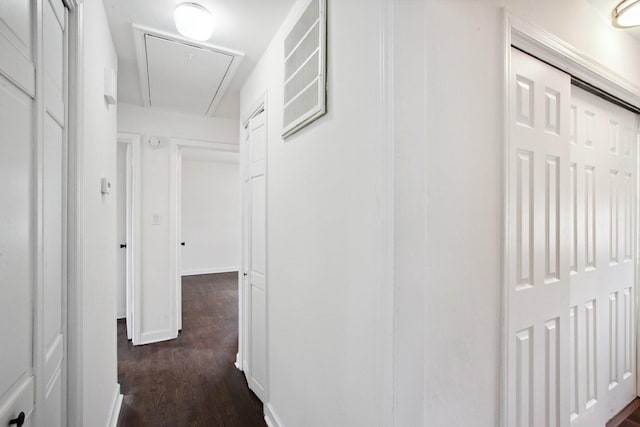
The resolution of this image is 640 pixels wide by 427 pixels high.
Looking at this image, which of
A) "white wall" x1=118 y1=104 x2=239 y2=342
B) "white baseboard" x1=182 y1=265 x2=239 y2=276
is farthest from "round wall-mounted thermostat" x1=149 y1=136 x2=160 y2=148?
"white baseboard" x1=182 y1=265 x2=239 y2=276

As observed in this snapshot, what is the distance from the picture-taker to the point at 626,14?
4.47 ft

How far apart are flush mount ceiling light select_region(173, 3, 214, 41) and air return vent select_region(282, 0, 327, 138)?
450mm

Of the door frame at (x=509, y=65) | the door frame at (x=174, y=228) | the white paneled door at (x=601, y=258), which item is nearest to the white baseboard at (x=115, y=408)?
the door frame at (x=174, y=228)

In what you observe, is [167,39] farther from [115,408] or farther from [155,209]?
[115,408]

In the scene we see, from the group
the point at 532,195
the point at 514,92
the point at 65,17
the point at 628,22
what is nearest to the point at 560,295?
the point at 532,195

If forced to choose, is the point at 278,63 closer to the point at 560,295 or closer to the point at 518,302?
the point at 518,302

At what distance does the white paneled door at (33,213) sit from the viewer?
626mm

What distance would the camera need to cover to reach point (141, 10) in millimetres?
1573

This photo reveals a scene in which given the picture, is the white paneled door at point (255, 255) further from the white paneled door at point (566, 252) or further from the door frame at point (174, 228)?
the white paneled door at point (566, 252)

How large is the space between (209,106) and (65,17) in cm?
199

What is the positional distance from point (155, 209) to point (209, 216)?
11.1ft

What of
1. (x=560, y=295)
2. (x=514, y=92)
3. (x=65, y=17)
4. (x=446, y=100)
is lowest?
(x=560, y=295)

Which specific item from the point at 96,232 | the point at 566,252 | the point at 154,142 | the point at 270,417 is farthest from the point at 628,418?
the point at 154,142

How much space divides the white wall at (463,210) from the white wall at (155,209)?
310cm
